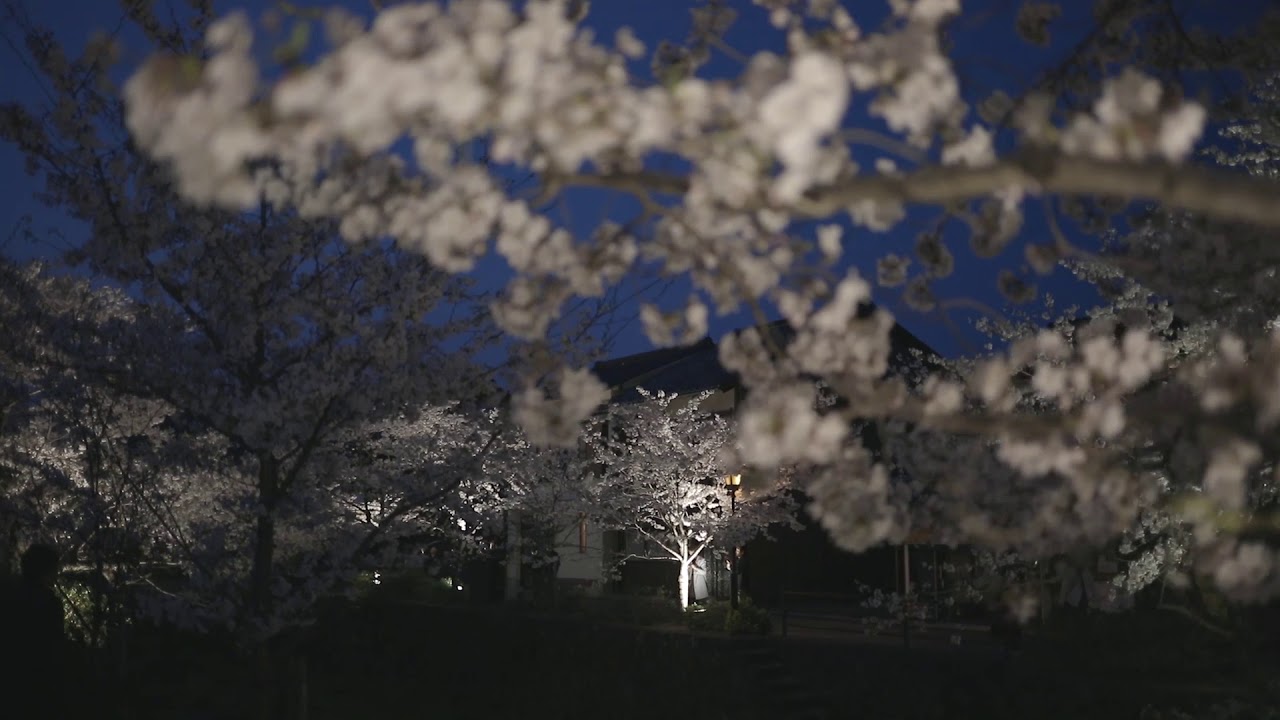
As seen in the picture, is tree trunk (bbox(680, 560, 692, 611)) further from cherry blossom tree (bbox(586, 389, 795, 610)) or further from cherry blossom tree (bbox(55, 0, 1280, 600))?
cherry blossom tree (bbox(55, 0, 1280, 600))

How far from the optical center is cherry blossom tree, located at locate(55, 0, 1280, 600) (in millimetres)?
2178

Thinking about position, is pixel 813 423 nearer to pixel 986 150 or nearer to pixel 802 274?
pixel 802 274

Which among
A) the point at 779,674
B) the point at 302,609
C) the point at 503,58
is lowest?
the point at 779,674

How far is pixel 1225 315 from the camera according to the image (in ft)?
21.2

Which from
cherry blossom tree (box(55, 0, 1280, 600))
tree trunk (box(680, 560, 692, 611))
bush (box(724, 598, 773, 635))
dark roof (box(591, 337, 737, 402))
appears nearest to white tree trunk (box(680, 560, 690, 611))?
tree trunk (box(680, 560, 692, 611))

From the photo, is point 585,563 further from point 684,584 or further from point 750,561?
point 684,584

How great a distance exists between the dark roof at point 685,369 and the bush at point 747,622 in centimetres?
735

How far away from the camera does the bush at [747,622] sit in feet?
62.5

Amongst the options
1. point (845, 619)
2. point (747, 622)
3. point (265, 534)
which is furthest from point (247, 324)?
point (845, 619)

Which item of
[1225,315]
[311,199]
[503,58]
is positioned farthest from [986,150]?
[1225,315]

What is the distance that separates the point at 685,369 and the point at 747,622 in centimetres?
1132

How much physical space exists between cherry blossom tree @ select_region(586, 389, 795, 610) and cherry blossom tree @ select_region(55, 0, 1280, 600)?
59.4 feet

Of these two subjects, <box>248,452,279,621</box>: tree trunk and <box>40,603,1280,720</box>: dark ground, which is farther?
<box>40,603,1280,720</box>: dark ground

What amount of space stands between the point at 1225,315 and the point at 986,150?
13.6ft
